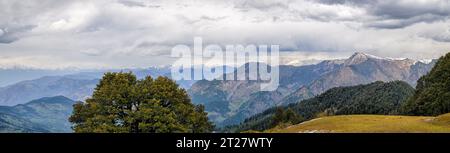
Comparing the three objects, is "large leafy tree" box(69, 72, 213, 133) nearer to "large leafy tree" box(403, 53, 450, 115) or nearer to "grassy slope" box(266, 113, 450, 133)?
"grassy slope" box(266, 113, 450, 133)

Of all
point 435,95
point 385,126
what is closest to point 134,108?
point 385,126

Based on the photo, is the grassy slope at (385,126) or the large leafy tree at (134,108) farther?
the large leafy tree at (134,108)

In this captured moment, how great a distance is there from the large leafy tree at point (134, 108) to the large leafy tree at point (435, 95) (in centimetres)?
8403

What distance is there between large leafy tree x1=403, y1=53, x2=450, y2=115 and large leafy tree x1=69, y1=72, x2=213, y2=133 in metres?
84.0

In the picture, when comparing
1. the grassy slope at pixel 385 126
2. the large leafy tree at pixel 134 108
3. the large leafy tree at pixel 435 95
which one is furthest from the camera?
the large leafy tree at pixel 435 95

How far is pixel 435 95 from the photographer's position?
154 meters

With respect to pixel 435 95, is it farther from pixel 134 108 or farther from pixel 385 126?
pixel 134 108

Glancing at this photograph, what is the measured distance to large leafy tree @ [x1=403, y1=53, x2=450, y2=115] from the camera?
14662cm

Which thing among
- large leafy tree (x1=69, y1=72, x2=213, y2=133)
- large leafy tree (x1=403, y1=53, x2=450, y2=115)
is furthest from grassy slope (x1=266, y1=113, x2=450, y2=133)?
large leafy tree (x1=403, y1=53, x2=450, y2=115)

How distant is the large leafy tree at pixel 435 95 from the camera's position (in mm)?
146625

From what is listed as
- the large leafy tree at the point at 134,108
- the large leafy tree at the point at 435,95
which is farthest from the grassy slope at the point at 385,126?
the large leafy tree at the point at 435,95

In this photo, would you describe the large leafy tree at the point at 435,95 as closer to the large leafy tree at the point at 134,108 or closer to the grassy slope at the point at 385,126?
the grassy slope at the point at 385,126

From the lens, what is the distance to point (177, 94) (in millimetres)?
96188

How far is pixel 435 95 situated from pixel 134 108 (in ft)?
335
